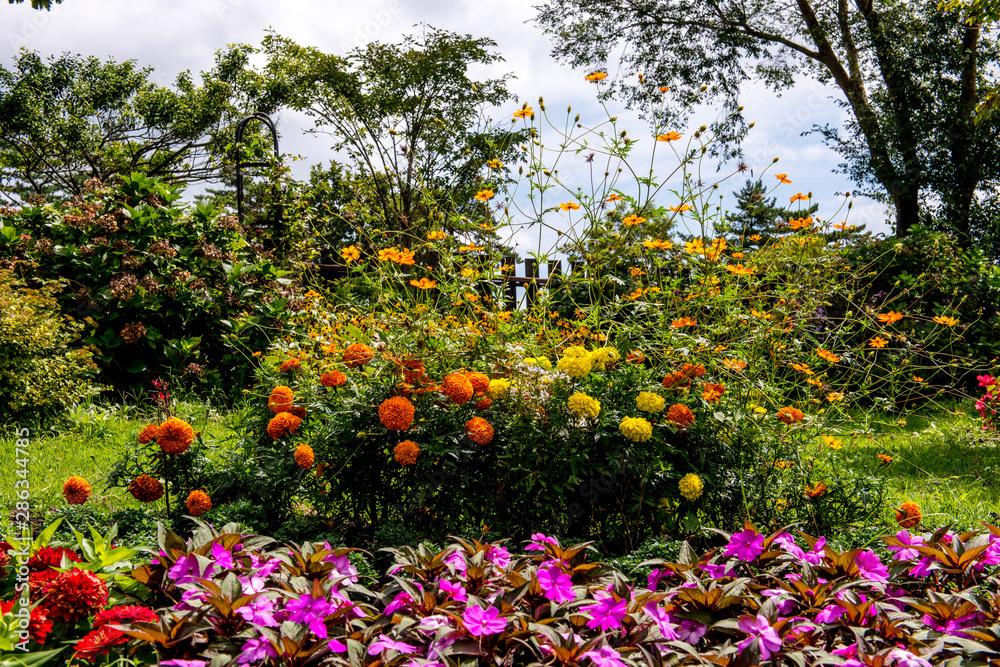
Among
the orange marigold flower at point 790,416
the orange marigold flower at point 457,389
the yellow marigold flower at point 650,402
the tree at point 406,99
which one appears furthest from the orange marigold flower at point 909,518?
the tree at point 406,99

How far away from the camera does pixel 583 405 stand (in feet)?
6.99

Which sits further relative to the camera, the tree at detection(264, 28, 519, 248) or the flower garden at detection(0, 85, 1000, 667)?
the tree at detection(264, 28, 519, 248)

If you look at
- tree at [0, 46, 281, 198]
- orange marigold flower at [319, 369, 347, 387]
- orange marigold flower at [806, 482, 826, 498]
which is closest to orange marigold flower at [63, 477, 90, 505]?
orange marigold flower at [319, 369, 347, 387]

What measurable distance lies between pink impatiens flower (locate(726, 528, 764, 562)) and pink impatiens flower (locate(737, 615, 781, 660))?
1.18 ft

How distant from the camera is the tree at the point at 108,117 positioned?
15.1 m

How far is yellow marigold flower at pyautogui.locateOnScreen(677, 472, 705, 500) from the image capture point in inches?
84.0

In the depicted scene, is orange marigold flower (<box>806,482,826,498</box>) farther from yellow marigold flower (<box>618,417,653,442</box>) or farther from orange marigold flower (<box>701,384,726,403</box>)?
yellow marigold flower (<box>618,417,653,442</box>)

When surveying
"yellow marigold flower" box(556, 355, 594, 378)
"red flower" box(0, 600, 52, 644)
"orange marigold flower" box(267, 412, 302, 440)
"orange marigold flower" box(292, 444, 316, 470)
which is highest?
"yellow marigold flower" box(556, 355, 594, 378)

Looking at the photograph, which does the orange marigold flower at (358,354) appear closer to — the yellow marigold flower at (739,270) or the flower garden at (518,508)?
the flower garden at (518,508)

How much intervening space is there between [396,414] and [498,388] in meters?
0.34

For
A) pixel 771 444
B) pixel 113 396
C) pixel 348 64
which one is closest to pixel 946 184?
pixel 771 444

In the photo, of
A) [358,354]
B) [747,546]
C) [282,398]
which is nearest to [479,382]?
[358,354]

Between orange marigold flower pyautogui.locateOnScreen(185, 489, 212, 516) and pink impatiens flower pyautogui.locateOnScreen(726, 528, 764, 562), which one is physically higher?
pink impatiens flower pyautogui.locateOnScreen(726, 528, 764, 562)

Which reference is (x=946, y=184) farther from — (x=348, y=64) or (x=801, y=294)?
(x=348, y=64)
